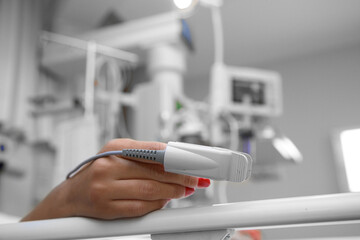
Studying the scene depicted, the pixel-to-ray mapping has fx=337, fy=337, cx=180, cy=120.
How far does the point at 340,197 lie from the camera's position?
0.40 metres

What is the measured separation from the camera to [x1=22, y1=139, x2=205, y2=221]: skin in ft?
1.56

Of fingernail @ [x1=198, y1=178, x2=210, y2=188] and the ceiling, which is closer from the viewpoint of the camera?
fingernail @ [x1=198, y1=178, x2=210, y2=188]

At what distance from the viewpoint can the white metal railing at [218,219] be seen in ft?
1.30

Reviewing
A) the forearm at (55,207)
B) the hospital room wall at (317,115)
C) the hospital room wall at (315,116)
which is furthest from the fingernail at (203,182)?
the hospital room wall at (317,115)

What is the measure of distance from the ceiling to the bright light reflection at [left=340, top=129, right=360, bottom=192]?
33.2 inches

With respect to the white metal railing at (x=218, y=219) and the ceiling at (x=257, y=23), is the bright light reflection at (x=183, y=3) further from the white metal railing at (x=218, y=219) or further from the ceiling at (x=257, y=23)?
the ceiling at (x=257, y=23)

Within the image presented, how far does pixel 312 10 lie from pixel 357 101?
936 millimetres

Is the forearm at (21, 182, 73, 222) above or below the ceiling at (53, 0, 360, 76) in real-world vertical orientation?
below

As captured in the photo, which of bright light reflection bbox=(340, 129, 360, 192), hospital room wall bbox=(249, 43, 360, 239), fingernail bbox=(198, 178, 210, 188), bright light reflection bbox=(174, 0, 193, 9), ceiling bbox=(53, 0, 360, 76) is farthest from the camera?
hospital room wall bbox=(249, 43, 360, 239)

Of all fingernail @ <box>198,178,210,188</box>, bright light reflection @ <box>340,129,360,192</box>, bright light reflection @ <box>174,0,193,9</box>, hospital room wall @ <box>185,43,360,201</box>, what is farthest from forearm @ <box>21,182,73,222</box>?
bright light reflection @ <box>340,129,360,192</box>

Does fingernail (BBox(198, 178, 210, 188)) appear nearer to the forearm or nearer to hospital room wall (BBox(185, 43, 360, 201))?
the forearm

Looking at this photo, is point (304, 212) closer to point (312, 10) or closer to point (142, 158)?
point (142, 158)

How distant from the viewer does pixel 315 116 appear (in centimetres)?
310

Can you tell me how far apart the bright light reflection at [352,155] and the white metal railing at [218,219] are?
2696mm
